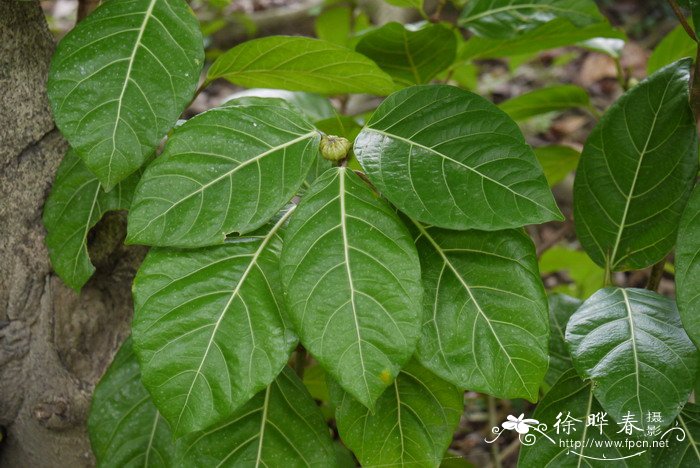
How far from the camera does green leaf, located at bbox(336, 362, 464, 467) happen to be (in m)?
1.02

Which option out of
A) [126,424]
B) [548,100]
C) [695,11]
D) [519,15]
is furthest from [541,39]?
[126,424]

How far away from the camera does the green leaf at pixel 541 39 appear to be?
54.3 inches

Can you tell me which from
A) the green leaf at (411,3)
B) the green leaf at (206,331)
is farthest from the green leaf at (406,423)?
the green leaf at (411,3)

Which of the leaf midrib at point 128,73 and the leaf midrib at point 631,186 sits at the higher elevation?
the leaf midrib at point 128,73

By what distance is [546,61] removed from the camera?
4.08 meters

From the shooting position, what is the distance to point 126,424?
1140 millimetres

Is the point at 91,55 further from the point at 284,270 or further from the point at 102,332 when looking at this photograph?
the point at 102,332

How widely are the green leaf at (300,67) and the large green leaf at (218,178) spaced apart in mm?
172

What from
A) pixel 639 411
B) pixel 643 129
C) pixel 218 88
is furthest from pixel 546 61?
pixel 639 411

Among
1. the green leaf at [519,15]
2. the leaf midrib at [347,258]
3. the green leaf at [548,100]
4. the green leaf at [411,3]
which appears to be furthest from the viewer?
the green leaf at [548,100]

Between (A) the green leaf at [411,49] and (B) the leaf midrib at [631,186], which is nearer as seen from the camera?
(B) the leaf midrib at [631,186]

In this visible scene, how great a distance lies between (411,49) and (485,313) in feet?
2.18

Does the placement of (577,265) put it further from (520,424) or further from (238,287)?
(238,287)

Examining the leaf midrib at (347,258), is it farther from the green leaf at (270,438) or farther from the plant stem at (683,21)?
the plant stem at (683,21)
